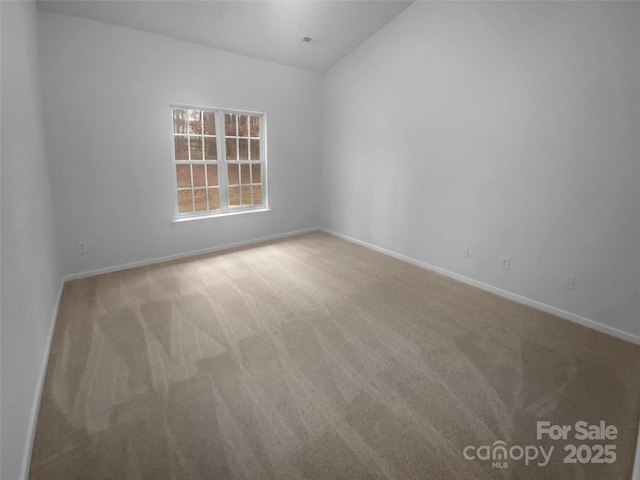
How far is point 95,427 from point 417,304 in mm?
2591

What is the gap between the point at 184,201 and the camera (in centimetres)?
427

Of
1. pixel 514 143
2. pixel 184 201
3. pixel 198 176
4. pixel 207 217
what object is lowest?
pixel 207 217

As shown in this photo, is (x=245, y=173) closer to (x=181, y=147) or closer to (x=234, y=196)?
(x=234, y=196)

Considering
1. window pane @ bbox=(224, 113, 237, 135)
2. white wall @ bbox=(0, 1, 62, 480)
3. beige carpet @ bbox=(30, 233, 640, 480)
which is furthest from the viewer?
window pane @ bbox=(224, 113, 237, 135)

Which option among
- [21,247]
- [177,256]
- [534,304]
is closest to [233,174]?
[177,256]

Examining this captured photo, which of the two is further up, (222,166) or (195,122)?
(195,122)

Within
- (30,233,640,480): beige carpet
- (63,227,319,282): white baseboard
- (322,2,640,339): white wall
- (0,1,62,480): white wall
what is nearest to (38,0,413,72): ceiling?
(322,2,640,339): white wall

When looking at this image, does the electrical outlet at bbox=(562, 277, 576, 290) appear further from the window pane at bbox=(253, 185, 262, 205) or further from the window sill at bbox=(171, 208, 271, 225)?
the window pane at bbox=(253, 185, 262, 205)

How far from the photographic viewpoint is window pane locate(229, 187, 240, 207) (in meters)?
4.72

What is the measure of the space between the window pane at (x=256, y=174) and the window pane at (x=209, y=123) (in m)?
0.78

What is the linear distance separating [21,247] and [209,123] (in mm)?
3046

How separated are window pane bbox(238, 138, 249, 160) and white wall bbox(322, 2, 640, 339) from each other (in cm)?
169

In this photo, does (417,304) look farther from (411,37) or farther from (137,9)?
A: (137,9)

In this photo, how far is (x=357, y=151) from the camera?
476 cm
